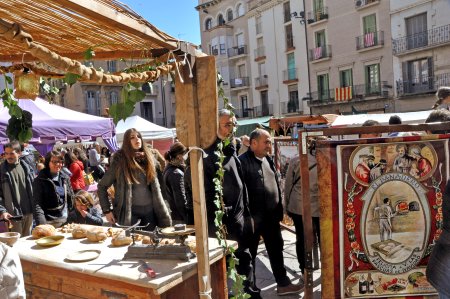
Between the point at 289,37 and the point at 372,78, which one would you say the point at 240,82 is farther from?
the point at 372,78

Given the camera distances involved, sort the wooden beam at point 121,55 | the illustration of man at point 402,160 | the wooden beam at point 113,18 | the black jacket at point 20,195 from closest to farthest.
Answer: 1. the wooden beam at point 113,18
2. the wooden beam at point 121,55
3. the illustration of man at point 402,160
4. the black jacket at point 20,195

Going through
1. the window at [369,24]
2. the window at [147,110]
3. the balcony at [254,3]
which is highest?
the balcony at [254,3]

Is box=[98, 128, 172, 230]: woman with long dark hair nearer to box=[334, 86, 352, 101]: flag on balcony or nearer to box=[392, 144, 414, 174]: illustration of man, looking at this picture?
box=[392, 144, 414, 174]: illustration of man

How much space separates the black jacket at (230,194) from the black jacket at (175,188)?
0.69 metres

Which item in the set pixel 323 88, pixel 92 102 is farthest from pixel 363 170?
pixel 92 102

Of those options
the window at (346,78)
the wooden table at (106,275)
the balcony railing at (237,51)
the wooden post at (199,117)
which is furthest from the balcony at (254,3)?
the wooden post at (199,117)

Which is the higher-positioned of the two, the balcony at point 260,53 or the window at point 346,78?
the balcony at point 260,53

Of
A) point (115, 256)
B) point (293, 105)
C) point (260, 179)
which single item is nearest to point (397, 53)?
point (293, 105)

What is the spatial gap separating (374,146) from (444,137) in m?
0.46

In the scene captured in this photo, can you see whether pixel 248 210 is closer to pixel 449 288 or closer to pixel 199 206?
pixel 199 206

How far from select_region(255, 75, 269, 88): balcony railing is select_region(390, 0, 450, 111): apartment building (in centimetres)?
1215

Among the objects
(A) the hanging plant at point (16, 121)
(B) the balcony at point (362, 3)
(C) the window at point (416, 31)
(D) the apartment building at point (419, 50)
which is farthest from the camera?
(B) the balcony at point (362, 3)

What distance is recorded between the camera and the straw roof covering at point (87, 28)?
1.81 m

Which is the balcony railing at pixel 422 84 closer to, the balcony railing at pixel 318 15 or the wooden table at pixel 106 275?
the balcony railing at pixel 318 15
